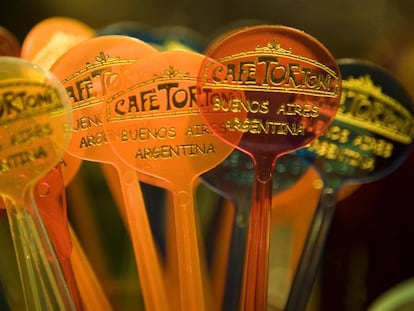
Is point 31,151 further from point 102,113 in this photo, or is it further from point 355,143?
point 355,143

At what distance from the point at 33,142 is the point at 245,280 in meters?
0.22

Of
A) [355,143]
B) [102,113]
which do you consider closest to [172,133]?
[102,113]

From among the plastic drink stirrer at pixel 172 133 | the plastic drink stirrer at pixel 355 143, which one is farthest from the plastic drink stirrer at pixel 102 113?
the plastic drink stirrer at pixel 355 143

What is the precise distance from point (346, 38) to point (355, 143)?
12cm

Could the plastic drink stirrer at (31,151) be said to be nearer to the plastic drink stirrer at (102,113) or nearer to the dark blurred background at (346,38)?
the plastic drink stirrer at (102,113)

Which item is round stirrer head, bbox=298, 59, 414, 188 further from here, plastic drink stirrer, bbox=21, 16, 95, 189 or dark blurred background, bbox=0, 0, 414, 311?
plastic drink stirrer, bbox=21, 16, 95, 189

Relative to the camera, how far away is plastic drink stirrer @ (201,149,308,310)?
0.53m

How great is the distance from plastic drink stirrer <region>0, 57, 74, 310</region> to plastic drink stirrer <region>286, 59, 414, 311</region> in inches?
8.7

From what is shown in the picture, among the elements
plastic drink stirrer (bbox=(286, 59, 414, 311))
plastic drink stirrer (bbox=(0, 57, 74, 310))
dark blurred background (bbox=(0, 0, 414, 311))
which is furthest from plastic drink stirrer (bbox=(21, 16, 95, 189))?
plastic drink stirrer (bbox=(286, 59, 414, 311))

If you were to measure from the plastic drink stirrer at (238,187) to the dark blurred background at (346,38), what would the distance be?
78 millimetres

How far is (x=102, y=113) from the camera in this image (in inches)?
19.7

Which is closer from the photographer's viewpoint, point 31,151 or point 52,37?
point 31,151

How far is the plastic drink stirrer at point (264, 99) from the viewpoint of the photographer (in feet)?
1.57

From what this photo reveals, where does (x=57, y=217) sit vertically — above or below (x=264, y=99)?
below
